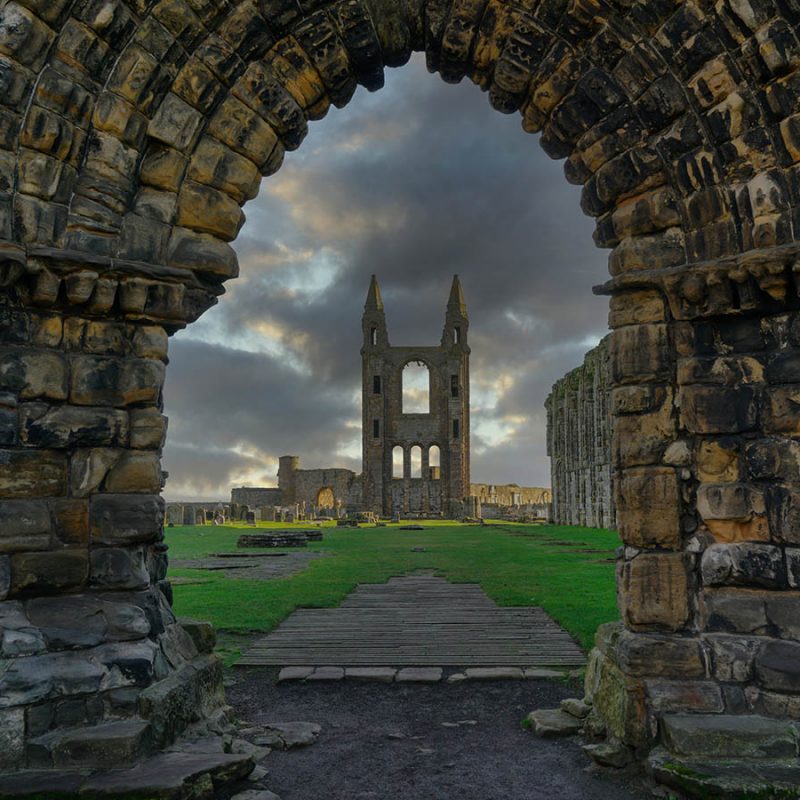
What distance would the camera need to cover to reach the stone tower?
2591 inches

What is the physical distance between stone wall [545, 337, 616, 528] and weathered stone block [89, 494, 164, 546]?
25920mm

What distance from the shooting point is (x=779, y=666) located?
439 centimetres

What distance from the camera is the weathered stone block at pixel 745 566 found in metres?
4.55

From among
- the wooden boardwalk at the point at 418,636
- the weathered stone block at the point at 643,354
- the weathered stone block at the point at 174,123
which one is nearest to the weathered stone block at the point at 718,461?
the weathered stone block at the point at 643,354

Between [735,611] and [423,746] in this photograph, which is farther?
[423,746]

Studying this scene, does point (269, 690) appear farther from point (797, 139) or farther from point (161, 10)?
point (797, 139)

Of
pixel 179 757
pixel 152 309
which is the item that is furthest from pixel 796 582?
pixel 152 309

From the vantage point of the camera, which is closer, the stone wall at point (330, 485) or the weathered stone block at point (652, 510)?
the weathered stone block at point (652, 510)

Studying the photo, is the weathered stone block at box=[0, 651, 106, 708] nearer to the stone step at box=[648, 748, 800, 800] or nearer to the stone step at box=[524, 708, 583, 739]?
the stone step at box=[524, 708, 583, 739]

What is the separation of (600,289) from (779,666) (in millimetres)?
2590

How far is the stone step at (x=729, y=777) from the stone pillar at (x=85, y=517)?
2874mm

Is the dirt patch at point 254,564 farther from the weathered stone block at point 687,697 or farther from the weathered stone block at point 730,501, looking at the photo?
the weathered stone block at point 730,501

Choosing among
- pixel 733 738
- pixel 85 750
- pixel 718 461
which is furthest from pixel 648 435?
pixel 85 750

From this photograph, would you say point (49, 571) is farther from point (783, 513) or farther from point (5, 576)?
point (783, 513)
